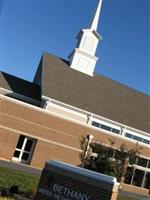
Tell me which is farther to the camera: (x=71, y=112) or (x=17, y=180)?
(x=71, y=112)

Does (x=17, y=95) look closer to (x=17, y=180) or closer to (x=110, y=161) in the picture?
(x=110, y=161)

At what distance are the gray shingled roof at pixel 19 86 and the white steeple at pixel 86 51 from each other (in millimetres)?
5050

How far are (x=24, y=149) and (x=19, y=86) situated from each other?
25.2ft

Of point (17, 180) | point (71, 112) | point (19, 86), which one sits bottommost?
point (17, 180)

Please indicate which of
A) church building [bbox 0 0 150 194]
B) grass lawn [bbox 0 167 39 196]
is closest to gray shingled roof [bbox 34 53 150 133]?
church building [bbox 0 0 150 194]

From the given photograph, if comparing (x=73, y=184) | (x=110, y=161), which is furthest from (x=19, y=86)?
(x=73, y=184)

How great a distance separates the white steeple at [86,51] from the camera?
44.6 meters

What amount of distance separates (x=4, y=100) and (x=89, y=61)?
549 inches

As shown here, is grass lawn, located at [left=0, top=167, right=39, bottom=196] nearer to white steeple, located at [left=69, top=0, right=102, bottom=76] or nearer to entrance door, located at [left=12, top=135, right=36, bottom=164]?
entrance door, located at [left=12, top=135, right=36, bottom=164]

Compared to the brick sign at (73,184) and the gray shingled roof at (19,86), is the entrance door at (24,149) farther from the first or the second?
the brick sign at (73,184)

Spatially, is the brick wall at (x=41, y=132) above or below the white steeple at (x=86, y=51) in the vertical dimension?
below

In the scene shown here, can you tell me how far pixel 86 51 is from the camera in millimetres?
45750

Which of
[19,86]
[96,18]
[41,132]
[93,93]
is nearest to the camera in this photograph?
[41,132]

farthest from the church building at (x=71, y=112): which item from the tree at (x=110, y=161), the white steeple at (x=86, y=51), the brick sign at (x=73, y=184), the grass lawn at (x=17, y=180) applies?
the brick sign at (x=73, y=184)
